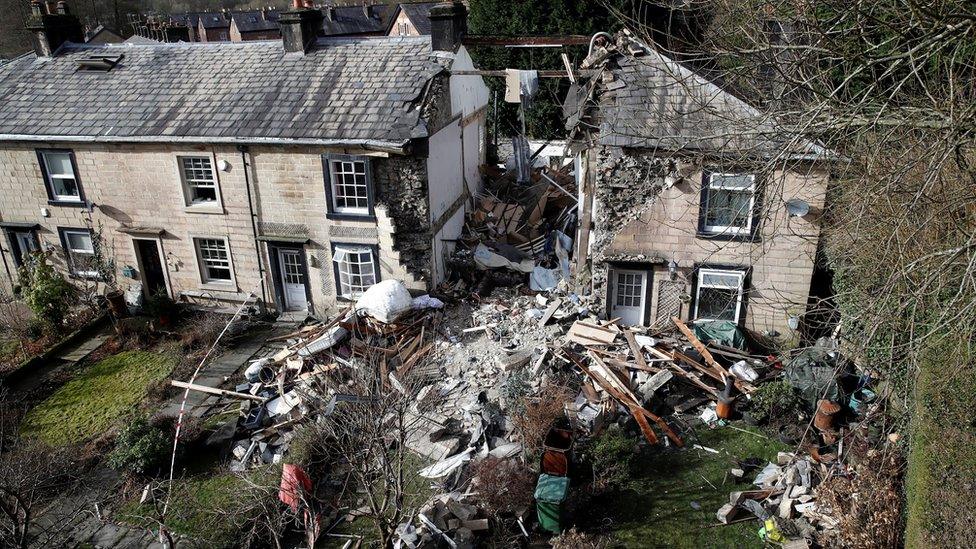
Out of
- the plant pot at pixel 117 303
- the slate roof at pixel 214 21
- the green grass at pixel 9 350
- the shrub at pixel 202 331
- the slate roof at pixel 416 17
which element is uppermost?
the slate roof at pixel 416 17

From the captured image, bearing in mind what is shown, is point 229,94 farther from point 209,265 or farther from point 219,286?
point 219,286

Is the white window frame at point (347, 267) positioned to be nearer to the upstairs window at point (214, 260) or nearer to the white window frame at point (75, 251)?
the upstairs window at point (214, 260)

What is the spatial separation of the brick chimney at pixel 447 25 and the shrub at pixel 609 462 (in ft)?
40.2

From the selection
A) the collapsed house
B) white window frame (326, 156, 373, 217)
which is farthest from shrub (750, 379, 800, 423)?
white window frame (326, 156, 373, 217)

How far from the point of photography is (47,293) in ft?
59.7

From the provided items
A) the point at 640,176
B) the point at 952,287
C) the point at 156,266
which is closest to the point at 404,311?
the point at 640,176

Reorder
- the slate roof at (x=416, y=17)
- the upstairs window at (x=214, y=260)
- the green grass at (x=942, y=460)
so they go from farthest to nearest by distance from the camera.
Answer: the slate roof at (x=416, y=17)
the upstairs window at (x=214, y=260)
the green grass at (x=942, y=460)

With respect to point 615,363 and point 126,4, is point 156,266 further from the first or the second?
point 126,4

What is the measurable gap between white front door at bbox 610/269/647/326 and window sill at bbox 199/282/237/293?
1166 cm

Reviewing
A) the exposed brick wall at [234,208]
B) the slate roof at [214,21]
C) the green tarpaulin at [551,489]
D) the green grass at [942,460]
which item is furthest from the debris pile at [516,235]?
the slate roof at [214,21]

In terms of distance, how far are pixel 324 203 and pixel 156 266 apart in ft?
21.7

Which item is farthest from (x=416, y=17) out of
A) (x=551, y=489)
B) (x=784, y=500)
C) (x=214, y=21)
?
(x=784, y=500)

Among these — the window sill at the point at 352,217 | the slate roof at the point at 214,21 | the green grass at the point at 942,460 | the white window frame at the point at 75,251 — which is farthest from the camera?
the slate roof at the point at 214,21

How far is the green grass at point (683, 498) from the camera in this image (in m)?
11.1
